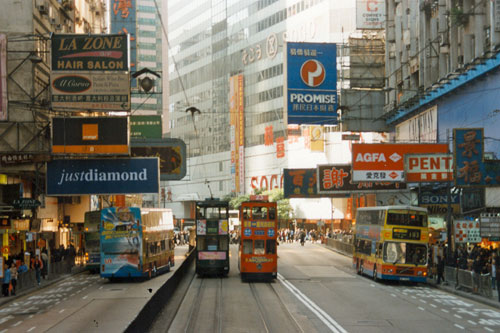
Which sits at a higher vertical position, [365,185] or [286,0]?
[286,0]

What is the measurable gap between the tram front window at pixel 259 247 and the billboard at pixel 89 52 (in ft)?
37.5

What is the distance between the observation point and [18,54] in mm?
35375

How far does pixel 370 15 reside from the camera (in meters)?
65.4

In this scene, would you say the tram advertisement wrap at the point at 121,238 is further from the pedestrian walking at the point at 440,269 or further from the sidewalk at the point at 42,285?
the pedestrian walking at the point at 440,269

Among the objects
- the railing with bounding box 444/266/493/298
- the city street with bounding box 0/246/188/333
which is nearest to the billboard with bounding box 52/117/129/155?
the city street with bounding box 0/246/188/333

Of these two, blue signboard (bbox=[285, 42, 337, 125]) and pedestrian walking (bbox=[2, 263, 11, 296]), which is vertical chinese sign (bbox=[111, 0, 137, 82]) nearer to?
blue signboard (bbox=[285, 42, 337, 125])

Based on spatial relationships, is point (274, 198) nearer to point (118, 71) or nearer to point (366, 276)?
point (366, 276)

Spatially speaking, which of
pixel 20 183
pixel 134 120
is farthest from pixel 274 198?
pixel 20 183

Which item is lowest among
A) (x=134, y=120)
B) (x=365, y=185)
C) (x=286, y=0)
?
(x=365, y=185)

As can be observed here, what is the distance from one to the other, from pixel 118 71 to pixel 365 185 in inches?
1007

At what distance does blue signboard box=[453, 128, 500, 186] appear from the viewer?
31641mm

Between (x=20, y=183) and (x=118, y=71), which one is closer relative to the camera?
(x=118, y=71)

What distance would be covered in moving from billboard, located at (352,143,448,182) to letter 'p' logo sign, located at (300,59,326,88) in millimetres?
5674

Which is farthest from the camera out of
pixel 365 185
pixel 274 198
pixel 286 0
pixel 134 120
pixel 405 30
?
pixel 286 0
